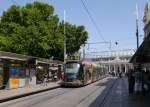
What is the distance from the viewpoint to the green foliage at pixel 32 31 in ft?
183

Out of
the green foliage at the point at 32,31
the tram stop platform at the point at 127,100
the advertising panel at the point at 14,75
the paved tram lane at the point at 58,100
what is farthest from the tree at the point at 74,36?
the tram stop platform at the point at 127,100

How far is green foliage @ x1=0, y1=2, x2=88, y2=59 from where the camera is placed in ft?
183

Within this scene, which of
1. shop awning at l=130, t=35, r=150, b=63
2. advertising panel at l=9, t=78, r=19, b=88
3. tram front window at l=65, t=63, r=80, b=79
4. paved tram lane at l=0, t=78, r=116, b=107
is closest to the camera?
paved tram lane at l=0, t=78, r=116, b=107

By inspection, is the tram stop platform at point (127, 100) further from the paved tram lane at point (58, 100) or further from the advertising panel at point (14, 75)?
the advertising panel at point (14, 75)

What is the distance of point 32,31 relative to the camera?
55.3 m

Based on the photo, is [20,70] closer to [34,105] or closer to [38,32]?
[34,105]

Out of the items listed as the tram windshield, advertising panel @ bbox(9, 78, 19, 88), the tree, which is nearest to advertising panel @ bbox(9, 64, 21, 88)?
advertising panel @ bbox(9, 78, 19, 88)

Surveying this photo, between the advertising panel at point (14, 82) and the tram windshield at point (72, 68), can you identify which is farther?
the tram windshield at point (72, 68)

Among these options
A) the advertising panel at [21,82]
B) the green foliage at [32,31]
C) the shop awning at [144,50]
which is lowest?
the advertising panel at [21,82]

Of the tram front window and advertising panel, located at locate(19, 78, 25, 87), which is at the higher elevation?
the tram front window

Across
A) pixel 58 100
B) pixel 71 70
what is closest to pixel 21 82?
pixel 71 70

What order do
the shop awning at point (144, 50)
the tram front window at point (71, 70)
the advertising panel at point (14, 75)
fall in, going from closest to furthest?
the shop awning at point (144, 50) → the advertising panel at point (14, 75) → the tram front window at point (71, 70)

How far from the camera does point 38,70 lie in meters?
42.7

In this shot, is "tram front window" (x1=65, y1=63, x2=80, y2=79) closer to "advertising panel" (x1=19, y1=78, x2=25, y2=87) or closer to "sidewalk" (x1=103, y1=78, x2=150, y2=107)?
"advertising panel" (x1=19, y1=78, x2=25, y2=87)
